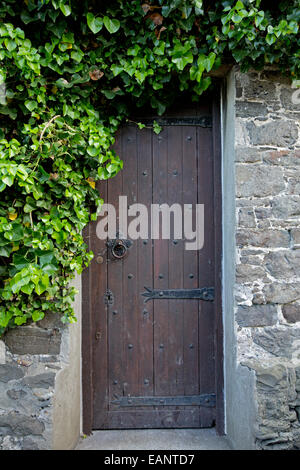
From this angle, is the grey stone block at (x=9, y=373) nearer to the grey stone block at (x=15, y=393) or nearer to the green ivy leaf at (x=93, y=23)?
the grey stone block at (x=15, y=393)

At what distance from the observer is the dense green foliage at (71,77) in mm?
2105

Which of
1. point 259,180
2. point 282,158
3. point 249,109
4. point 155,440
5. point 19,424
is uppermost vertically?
point 249,109

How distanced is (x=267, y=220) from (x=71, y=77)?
4.85 ft

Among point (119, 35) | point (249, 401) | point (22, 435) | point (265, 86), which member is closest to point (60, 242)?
point (22, 435)

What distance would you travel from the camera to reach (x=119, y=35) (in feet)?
7.45

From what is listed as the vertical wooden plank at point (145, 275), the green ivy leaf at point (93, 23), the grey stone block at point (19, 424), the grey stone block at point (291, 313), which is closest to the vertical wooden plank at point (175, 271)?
the vertical wooden plank at point (145, 275)

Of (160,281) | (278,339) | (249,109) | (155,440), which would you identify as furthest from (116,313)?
(249,109)

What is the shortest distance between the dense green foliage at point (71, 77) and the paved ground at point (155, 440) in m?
0.90

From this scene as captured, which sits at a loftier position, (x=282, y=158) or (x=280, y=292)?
(x=282, y=158)

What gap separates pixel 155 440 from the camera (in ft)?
8.15

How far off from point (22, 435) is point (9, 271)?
980 mm

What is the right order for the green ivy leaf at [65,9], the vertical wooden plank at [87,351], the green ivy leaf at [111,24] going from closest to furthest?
the green ivy leaf at [65,9]
the green ivy leaf at [111,24]
the vertical wooden plank at [87,351]

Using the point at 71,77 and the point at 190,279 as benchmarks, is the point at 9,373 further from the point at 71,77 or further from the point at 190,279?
the point at 71,77

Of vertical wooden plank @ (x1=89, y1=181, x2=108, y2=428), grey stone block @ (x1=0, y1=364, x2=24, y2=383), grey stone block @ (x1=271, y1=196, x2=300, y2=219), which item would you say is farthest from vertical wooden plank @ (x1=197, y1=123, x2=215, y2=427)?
grey stone block @ (x1=0, y1=364, x2=24, y2=383)
